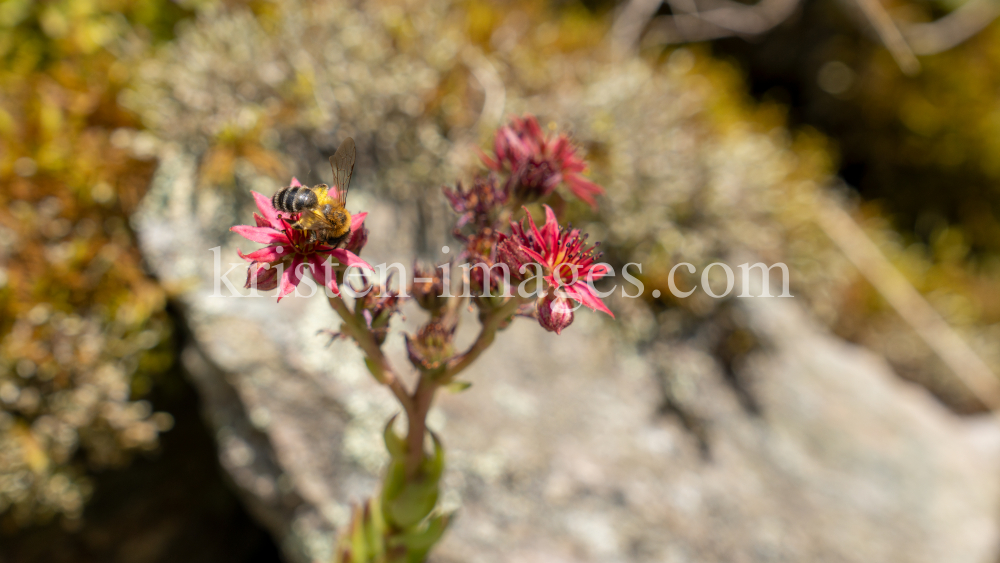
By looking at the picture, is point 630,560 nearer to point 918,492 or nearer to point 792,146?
point 918,492

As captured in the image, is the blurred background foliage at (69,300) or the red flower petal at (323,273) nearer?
the red flower petal at (323,273)

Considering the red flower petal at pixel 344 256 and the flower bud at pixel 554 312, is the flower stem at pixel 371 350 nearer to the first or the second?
the red flower petal at pixel 344 256

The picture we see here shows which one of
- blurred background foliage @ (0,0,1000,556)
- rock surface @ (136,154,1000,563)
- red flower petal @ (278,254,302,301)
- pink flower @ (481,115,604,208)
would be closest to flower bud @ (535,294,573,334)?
pink flower @ (481,115,604,208)

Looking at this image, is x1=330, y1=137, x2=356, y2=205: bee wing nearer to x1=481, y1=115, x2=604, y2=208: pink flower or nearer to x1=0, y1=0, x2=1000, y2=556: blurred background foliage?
x1=481, y1=115, x2=604, y2=208: pink flower

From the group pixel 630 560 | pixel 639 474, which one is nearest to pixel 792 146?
pixel 639 474

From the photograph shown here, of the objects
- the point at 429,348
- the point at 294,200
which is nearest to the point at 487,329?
the point at 429,348

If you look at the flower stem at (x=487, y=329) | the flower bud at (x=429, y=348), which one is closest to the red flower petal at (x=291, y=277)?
the flower bud at (x=429, y=348)

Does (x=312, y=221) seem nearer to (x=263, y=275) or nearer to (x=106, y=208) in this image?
(x=263, y=275)
